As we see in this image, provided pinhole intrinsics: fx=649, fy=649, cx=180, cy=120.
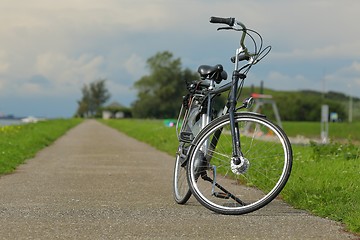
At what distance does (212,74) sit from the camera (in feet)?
22.8

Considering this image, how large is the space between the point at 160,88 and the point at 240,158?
118249 millimetres

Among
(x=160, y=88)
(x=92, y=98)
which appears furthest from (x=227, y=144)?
(x=92, y=98)

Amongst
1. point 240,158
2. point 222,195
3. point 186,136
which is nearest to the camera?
point 240,158

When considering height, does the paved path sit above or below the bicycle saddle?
below

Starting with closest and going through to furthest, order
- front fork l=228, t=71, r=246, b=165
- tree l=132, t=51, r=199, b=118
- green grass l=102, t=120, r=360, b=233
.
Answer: green grass l=102, t=120, r=360, b=233 → front fork l=228, t=71, r=246, b=165 → tree l=132, t=51, r=199, b=118

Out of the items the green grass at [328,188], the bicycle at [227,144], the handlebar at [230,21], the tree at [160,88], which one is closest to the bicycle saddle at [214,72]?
the bicycle at [227,144]

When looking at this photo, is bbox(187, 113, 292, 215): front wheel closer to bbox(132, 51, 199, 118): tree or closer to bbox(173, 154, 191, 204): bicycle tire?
bbox(173, 154, 191, 204): bicycle tire

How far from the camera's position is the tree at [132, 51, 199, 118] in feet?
400

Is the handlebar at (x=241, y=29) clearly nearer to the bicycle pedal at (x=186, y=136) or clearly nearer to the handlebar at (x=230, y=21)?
the handlebar at (x=230, y=21)

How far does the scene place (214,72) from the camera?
692 cm

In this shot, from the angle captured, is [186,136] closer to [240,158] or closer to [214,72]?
[214,72]

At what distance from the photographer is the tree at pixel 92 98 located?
570ft

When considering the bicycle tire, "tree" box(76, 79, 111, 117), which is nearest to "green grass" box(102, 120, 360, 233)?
the bicycle tire

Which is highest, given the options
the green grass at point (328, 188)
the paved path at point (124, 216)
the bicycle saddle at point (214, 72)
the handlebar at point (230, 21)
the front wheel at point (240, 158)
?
the handlebar at point (230, 21)
